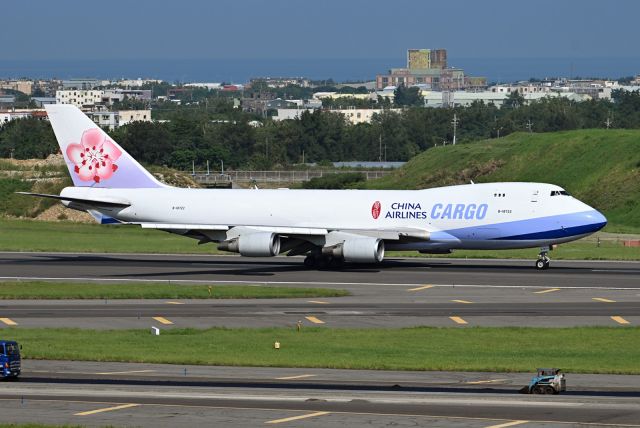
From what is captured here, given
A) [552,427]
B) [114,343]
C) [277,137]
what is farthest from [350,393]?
[277,137]

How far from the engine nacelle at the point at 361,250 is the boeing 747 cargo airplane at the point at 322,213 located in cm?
6

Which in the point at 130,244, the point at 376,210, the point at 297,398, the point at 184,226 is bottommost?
the point at 130,244

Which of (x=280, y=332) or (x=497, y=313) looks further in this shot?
(x=497, y=313)

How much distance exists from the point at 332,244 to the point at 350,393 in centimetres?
3222

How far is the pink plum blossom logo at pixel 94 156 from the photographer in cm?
6675

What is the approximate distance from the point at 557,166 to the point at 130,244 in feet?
195

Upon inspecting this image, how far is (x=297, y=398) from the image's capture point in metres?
29.2

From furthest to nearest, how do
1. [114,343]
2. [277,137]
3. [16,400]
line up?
[277,137] → [114,343] → [16,400]

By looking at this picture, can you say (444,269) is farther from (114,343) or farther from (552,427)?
(552,427)

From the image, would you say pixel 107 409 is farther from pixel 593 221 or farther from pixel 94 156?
pixel 94 156

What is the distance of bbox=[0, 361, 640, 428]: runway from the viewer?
26609mm

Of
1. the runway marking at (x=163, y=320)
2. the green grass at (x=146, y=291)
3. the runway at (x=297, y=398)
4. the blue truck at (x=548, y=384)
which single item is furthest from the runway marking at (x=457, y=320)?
the blue truck at (x=548, y=384)

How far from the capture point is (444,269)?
207ft

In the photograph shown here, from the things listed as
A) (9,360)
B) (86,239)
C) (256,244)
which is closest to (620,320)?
(256,244)
